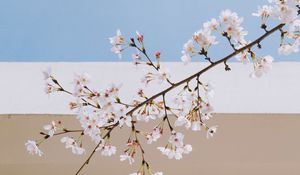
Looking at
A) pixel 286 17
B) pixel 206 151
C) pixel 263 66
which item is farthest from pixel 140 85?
pixel 286 17

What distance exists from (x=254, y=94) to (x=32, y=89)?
0.90 m

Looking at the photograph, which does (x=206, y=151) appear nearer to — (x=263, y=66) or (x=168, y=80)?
(x=263, y=66)

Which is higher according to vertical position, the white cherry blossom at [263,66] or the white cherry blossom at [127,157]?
the white cherry blossom at [263,66]

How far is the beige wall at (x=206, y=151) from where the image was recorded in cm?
201

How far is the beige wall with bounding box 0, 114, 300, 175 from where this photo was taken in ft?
6.60

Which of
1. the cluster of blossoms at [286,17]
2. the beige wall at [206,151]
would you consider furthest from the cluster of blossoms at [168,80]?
the beige wall at [206,151]

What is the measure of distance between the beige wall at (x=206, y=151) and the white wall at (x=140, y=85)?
41mm

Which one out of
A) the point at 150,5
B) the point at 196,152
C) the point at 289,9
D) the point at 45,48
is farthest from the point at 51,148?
the point at 289,9

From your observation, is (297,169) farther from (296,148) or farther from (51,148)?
(51,148)

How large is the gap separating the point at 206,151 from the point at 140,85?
0.39 m

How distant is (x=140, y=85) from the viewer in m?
2.09

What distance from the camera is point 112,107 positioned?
1.19 meters

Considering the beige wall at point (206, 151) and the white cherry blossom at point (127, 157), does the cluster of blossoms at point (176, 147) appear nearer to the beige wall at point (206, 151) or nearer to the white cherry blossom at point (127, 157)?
the white cherry blossom at point (127, 157)

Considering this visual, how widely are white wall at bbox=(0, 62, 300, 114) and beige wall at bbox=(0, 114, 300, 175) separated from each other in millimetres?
41
